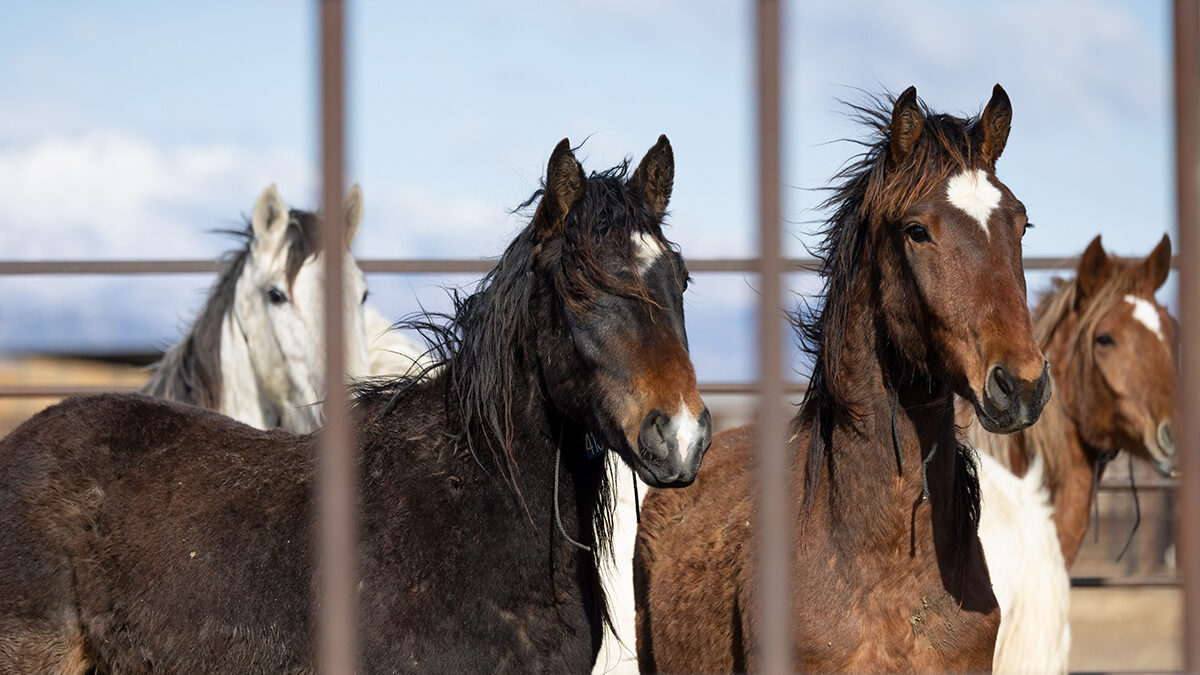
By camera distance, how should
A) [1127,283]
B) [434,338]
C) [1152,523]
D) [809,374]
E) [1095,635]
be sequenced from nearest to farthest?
[434,338]
[809,374]
[1127,283]
[1095,635]
[1152,523]

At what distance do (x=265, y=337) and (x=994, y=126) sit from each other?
233cm

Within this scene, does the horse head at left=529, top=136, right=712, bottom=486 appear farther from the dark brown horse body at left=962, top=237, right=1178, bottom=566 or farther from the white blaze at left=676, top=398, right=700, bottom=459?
the dark brown horse body at left=962, top=237, right=1178, bottom=566

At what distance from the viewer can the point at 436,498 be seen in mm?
2449

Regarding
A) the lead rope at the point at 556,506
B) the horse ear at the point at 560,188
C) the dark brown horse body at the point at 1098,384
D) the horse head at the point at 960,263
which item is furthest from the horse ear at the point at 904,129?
the dark brown horse body at the point at 1098,384

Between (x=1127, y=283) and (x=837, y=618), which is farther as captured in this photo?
(x=1127, y=283)

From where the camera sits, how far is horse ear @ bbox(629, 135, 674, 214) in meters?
2.70

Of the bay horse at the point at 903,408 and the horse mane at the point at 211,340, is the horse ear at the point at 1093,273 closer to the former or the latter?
the bay horse at the point at 903,408

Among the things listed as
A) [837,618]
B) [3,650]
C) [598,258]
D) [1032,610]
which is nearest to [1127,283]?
[1032,610]

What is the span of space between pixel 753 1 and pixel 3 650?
6.40ft

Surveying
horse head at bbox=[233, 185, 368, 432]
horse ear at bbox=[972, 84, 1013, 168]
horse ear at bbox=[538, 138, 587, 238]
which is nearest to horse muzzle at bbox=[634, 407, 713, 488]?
horse ear at bbox=[538, 138, 587, 238]

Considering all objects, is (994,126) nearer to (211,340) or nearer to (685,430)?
(685,430)

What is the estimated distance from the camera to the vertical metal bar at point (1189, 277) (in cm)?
156

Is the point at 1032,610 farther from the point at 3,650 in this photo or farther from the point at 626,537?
the point at 3,650

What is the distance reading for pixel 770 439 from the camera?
154cm
